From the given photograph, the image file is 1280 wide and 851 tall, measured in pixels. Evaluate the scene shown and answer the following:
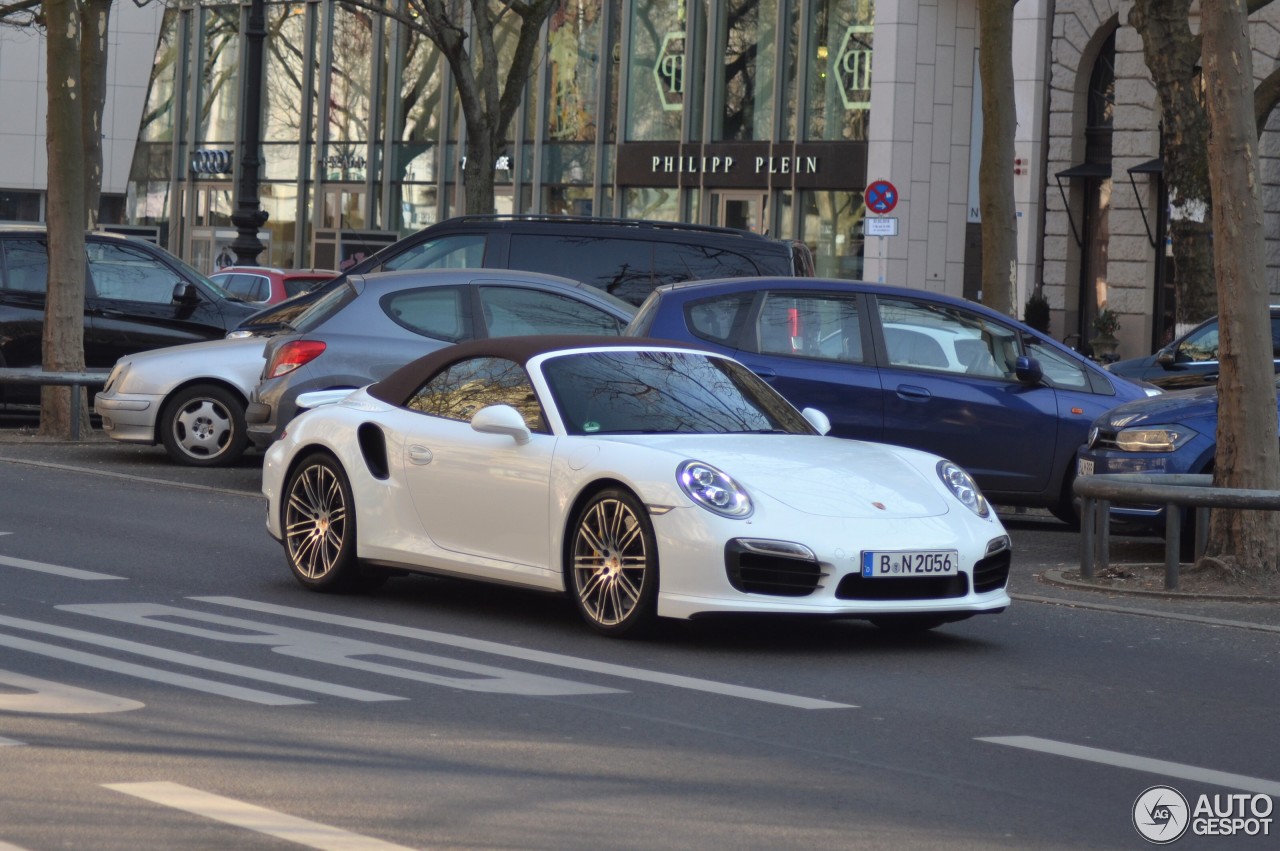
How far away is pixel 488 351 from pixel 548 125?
3671 cm

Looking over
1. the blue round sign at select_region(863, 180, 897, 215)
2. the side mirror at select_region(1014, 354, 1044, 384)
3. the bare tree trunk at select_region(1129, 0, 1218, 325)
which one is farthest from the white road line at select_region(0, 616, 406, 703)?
the blue round sign at select_region(863, 180, 897, 215)

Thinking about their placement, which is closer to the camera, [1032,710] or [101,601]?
[1032,710]

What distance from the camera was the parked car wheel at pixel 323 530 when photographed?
10.1 m

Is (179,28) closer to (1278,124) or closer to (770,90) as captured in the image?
(770,90)

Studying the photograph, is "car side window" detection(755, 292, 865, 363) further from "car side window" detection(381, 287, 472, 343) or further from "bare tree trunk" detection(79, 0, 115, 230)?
"bare tree trunk" detection(79, 0, 115, 230)

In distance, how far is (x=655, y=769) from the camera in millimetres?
6305

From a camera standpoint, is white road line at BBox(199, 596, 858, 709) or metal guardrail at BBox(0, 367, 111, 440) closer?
white road line at BBox(199, 596, 858, 709)

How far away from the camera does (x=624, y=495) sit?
8766mm

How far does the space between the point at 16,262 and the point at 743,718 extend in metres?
15.1

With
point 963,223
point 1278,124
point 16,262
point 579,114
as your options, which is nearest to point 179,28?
point 579,114

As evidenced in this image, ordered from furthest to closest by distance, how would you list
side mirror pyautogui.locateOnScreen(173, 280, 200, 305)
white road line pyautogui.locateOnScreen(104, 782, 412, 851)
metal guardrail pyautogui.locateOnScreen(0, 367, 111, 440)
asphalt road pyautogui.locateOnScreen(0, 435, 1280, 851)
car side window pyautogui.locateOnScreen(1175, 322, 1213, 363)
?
car side window pyautogui.locateOnScreen(1175, 322, 1213, 363) < side mirror pyautogui.locateOnScreen(173, 280, 200, 305) < metal guardrail pyautogui.locateOnScreen(0, 367, 111, 440) < asphalt road pyautogui.locateOnScreen(0, 435, 1280, 851) < white road line pyautogui.locateOnScreen(104, 782, 412, 851)

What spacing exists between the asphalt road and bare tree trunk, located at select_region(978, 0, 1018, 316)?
350 inches

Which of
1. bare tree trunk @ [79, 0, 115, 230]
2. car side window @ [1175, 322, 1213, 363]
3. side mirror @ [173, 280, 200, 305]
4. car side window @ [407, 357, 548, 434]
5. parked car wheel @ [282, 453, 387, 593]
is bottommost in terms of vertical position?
parked car wheel @ [282, 453, 387, 593]

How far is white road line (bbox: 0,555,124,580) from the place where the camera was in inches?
412
